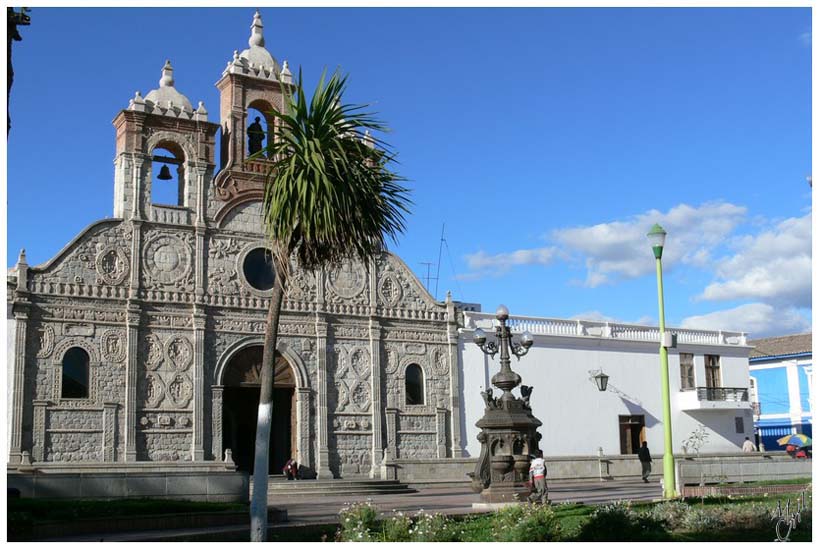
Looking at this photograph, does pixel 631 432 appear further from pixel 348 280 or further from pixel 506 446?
pixel 506 446

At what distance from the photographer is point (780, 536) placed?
13531 millimetres

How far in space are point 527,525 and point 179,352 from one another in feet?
69.2

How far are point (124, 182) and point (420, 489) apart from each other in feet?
47.1

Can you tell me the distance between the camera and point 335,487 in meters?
30.4

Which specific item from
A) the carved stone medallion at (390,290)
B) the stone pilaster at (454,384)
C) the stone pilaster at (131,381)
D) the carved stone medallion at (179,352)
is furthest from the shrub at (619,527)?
the carved stone medallion at (390,290)

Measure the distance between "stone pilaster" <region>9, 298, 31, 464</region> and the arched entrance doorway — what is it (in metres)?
6.94

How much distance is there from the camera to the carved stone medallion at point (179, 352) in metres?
32.2

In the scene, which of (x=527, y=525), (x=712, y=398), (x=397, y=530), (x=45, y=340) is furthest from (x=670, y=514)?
(x=712, y=398)

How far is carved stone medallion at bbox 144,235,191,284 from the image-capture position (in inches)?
1281

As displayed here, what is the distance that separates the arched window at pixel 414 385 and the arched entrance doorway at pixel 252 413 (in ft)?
14.9

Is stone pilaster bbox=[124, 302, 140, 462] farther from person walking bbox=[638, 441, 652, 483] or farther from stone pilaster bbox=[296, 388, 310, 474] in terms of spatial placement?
person walking bbox=[638, 441, 652, 483]
